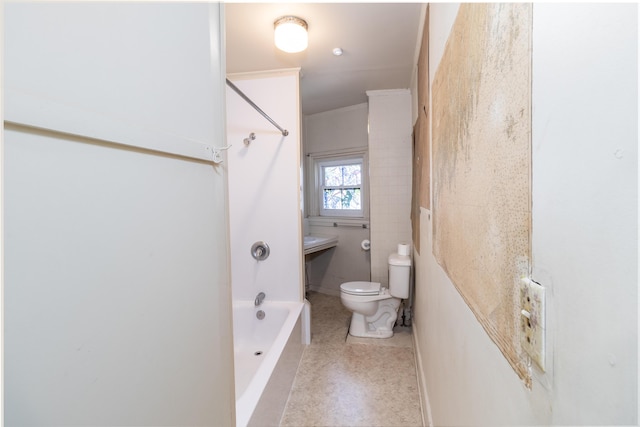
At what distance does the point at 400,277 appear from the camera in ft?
7.65

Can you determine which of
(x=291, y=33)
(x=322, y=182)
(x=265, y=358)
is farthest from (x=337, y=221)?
(x=291, y=33)

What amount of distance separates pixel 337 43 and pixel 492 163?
178 cm

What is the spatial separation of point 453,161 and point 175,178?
763 mm

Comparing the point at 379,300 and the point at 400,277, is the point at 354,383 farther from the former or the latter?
the point at 400,277

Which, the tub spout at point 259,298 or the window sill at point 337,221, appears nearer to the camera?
the tub spout at point 259,298

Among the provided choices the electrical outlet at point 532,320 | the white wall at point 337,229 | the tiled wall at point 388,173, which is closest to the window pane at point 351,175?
the white wall at point 337,229

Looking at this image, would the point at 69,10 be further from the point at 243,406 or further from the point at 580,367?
the point at 243,406

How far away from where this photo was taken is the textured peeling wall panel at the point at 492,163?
0.42 metres

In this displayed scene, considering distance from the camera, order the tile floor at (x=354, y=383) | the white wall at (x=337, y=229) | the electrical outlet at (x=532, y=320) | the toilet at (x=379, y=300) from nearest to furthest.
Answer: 1. the electrical outlet at (x=532, y=320)
2. the tile floor at (x=354, y=383)
3. the toilet at (x=379, y=300)
4. the white wall at (x=337, y=229)

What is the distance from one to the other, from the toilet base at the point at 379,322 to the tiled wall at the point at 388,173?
0.34 metres

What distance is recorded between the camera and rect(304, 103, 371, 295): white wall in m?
3.29

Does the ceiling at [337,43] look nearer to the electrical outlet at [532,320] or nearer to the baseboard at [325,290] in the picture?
the electrical outlet at [532,320]

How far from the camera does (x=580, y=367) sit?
0.99 ft

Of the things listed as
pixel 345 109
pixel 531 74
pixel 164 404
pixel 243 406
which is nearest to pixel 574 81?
pixel 531 74
